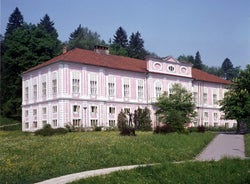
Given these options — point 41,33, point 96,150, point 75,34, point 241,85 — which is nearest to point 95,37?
point 75,34

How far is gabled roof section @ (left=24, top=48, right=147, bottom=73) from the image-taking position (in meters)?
46.4

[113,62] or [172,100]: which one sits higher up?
[113,62]

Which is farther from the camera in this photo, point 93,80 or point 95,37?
point 95,37

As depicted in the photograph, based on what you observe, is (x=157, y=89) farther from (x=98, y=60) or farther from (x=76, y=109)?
(x=76, y=109)

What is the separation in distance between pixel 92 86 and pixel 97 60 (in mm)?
4029

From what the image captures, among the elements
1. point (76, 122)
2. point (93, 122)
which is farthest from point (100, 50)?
point (76, 122)

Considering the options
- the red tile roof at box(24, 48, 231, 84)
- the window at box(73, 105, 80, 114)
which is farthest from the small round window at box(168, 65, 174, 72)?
the window at box(73, 105, 80, 114)

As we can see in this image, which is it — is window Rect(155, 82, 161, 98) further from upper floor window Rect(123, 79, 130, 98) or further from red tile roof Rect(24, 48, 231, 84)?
upper floor window Rect(123, 79, 130, 98)

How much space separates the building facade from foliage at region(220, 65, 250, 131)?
1276 centimetres

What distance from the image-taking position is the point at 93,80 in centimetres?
4719

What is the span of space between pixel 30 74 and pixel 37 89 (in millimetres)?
3324

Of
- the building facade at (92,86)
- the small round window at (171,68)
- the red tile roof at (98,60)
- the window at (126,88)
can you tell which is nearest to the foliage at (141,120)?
the building facade at (92,86)

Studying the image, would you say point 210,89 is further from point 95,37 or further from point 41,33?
point 95,37

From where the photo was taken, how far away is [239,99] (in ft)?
138
